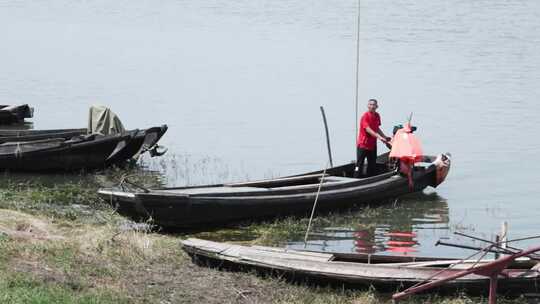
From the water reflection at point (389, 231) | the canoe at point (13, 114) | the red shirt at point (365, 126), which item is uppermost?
the red shirt at point (365, 126)

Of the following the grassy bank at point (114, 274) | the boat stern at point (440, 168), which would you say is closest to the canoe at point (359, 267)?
the grassy bank at point (114, 274)

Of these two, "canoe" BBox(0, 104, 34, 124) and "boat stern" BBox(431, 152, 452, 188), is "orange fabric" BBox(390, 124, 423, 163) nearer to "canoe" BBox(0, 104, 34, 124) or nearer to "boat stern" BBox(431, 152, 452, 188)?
"boat stern" BBox(431, 152, 452, 188)

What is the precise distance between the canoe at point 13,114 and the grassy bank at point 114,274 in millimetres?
12364

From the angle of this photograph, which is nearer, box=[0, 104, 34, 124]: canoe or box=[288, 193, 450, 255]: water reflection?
box=[288, 193, 450, 255]: water reflection

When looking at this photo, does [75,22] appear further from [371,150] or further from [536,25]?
[371,150]

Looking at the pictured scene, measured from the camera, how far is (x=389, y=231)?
16578 mm

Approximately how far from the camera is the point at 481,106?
98.8ft

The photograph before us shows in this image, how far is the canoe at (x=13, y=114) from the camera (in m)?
26.4

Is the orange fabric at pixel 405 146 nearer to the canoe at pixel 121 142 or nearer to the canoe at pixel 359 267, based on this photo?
the canoe at pixel 121 142

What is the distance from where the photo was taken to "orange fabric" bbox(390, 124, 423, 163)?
58.2 feet

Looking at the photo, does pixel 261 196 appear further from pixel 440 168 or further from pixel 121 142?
pixel 121 142

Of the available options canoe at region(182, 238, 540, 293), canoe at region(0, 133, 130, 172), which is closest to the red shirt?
canoe at region(0, 133, 130, 172)

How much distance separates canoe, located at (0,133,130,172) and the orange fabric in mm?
5766

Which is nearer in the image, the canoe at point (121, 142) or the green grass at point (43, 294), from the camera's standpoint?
the green grass at point (43, 294)
